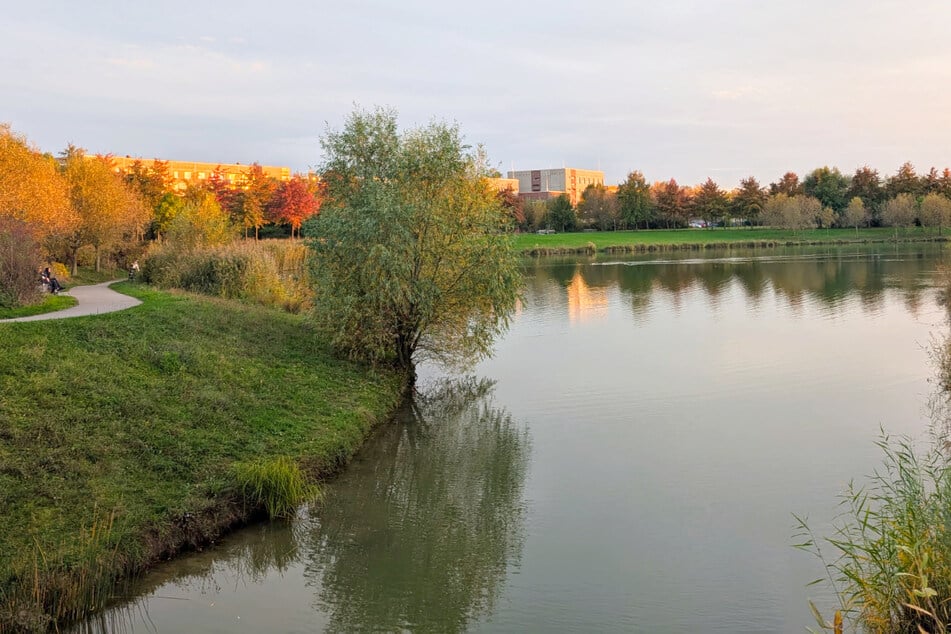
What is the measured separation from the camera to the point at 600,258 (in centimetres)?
8006

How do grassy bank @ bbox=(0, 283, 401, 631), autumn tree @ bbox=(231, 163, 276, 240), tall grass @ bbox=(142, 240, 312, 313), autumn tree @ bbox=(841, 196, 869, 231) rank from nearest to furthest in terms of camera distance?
grassy bank @ bbox=(0, 283, 401, 631) < tall grass @ bbox=(142, 240, 312, 313) < autumn tree @ bbox=(231, 163, 276, 240) < autumn tree @ bbox=(841, 196, 869, 231)

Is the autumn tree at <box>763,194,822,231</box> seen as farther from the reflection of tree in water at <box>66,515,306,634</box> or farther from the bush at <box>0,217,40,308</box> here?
the reflection of tree in water at <box>66,515,306,634</box>

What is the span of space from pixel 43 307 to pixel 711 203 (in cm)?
9989

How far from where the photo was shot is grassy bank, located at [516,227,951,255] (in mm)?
91062

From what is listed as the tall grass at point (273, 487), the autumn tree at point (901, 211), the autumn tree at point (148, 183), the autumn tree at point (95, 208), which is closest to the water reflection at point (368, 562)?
the tall grass at point (273, 487)

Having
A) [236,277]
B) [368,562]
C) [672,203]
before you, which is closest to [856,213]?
[672,203]

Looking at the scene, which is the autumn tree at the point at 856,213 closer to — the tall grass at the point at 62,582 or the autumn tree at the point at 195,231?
the autumn tree at the point at 195,231

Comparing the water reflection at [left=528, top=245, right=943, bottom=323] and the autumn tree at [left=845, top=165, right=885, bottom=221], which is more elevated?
the autumn tree at [left=845, top=165, right=885, bottom=221]

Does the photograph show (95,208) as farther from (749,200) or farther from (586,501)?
(749,200)

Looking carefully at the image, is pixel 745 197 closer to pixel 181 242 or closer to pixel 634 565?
pixel 181 242

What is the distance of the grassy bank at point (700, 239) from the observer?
9106 cm

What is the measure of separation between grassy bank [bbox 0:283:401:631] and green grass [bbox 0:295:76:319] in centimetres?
248

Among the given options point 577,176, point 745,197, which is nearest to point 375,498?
point 745,197

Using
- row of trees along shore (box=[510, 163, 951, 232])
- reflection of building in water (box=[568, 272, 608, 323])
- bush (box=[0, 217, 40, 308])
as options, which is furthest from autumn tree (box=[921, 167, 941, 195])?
bush (box=[0, 217, 40, 308])
